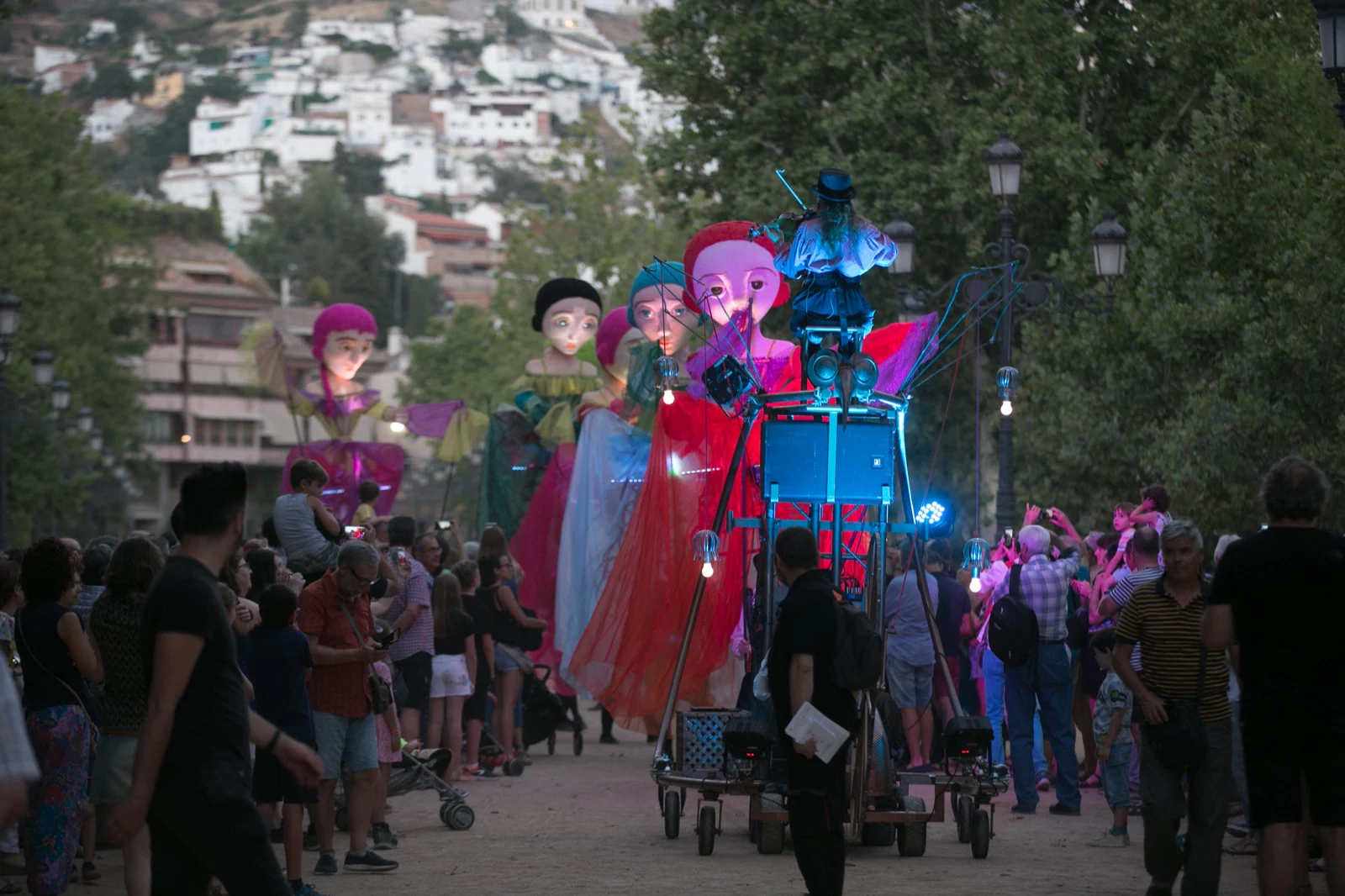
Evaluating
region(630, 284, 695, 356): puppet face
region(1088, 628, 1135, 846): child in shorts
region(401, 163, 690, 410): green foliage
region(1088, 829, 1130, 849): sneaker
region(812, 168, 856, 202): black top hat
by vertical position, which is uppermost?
region(401, 163, 690, 410): green foliage

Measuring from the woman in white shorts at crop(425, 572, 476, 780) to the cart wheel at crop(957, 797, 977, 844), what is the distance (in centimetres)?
447

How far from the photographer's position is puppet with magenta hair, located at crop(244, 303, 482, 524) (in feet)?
75.1

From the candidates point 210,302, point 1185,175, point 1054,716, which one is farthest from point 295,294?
point 1054,716

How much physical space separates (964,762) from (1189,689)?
3.43m

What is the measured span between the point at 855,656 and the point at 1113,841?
15.6 feet

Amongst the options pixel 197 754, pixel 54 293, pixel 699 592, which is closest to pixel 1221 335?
pixel 699 592

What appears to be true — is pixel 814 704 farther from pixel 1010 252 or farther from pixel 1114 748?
pixel 1010 252

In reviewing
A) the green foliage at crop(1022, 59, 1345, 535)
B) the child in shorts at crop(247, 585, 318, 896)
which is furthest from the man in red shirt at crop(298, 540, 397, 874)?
the green foliage at crop(1022, 59, 1345, 535)

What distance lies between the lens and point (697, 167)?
3822cm

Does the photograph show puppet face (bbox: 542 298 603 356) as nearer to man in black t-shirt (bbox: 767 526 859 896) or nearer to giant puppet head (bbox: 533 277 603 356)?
giant puppet head (bbox: 533 277 603 356)

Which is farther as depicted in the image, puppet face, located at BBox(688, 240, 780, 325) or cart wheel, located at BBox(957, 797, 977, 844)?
puppet face, located at BBox(688, 240, 780, 325)

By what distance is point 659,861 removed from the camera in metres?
12.5

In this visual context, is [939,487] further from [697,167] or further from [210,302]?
[210,302]

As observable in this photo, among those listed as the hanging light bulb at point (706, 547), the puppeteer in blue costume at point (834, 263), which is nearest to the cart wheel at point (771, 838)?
the hanging light bulb at point (706, 547)
